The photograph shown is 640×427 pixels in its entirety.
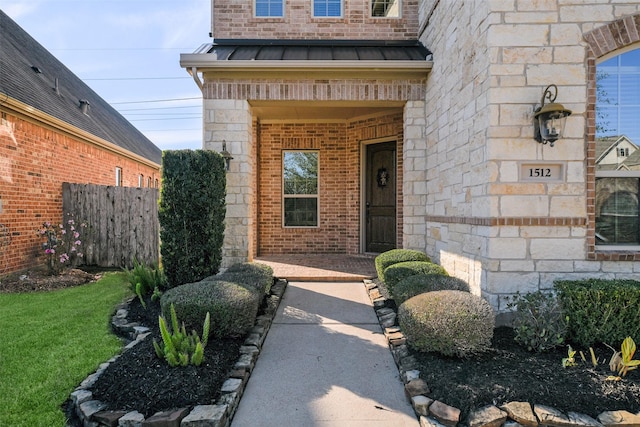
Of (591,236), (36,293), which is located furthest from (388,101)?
(36,293)

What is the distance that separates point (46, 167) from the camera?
23.2 feet

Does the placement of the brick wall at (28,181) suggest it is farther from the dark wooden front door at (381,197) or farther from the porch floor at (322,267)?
the dark wooden front door at (381,197)

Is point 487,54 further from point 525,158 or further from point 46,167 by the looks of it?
point 46,167

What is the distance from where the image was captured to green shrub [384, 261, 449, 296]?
4.37 m

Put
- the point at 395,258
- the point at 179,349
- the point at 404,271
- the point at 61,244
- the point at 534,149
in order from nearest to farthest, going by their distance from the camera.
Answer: the point at 179,349 → the point at 534,149 → the point at 404,271 → the point at 395,258 → the point at 61,244

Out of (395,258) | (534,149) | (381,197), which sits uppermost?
(534,149)

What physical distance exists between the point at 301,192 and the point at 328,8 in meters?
3.95

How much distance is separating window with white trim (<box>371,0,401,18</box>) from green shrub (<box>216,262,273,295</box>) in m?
5.75

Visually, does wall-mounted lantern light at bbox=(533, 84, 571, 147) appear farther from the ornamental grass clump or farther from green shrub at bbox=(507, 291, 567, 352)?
the ornamental grass clump

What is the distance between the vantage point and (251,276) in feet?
13.9

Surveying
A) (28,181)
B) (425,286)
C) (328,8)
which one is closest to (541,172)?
(425,286)

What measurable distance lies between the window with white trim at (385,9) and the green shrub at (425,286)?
225 inches

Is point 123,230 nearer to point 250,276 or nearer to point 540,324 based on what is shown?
point 250,276

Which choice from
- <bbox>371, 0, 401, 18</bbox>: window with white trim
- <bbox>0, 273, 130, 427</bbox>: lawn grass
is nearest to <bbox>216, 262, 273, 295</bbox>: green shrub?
<bbox>0, 273, 130, 427</bbox>: lawn grass
